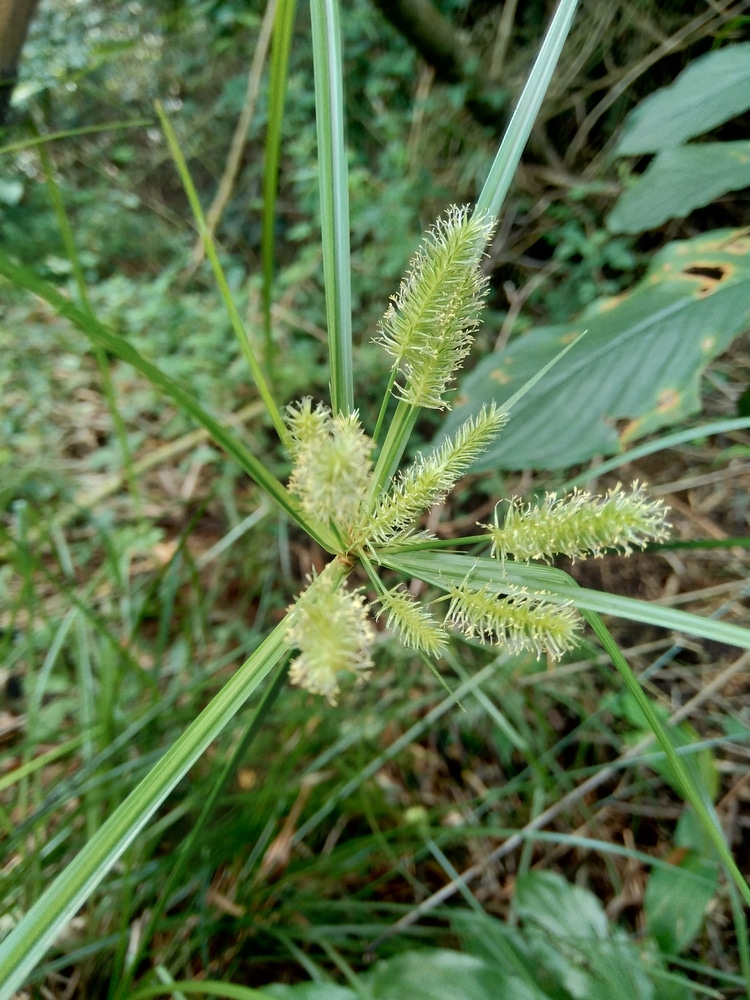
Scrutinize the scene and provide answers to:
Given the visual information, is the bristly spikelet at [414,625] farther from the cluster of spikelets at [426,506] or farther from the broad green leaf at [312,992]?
the broad green leaf at [312,992]

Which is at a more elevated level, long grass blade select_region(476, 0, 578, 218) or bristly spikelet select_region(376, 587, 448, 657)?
long grass blade select_region(476, 0, 578, 218)

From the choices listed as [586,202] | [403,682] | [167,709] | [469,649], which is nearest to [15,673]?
[167,709]

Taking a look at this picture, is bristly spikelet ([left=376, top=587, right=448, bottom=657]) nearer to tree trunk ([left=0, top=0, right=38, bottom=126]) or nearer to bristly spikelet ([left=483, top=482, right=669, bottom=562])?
bristly spikelet ([left=483, top=482, right=669, bottom=562])

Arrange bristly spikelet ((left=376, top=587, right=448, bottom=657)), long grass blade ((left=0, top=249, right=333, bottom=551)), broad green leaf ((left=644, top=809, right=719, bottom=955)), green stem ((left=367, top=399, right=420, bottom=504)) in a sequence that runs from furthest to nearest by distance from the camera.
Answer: broad green leaf ((left=644, top=809, right=719, bottom=955)) < green stem ((left=367, top=399, right=420, bottom=504)) < bristly spikelet ((left=376, top=587, right=448, bottom=657)) < long grass blade ((left=0, top=249, right=333, bottom=551))

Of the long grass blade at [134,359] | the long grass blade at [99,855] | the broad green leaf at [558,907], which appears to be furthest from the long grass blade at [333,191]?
the broad green leaf at [558,907]

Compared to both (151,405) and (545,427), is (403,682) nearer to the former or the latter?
(545,427)

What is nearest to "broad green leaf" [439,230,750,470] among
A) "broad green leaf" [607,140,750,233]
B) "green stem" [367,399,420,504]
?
"broad green leaf" [607,140,750,233]
